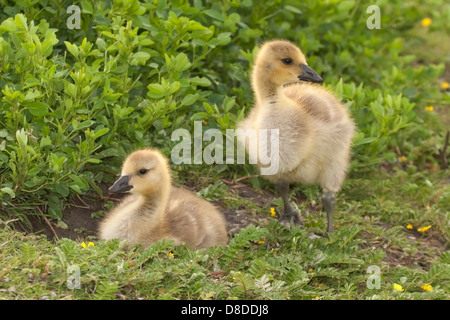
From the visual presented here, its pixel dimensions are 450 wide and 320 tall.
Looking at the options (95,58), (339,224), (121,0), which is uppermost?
(121,0)

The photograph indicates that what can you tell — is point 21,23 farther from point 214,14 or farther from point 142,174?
point 214,14

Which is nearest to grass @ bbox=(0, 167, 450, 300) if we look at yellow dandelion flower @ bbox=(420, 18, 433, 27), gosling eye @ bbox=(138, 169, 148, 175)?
gosling eye @ bbox=(138, 169, 148, 175)

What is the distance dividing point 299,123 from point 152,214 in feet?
3.54

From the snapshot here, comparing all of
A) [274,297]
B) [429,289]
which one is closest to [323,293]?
[274,297]

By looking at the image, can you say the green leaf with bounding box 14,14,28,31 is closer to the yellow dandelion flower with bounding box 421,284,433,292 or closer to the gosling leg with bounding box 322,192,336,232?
the gosling leg with bounding box 322,192,336,232

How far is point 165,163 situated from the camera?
492 centimetres

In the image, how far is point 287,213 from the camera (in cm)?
552

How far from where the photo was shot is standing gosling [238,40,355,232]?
199 inches

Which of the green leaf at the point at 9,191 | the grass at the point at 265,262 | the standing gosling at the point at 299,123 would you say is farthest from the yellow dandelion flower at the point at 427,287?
the green leaf at the point at 9,191

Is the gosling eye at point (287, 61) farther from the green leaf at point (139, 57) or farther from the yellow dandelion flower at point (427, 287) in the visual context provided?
the yellow dandelion flower at point (427, 287)

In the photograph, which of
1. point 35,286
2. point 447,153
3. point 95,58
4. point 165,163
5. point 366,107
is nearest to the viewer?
point 35,286

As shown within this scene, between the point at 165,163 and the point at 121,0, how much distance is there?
4.34 ft

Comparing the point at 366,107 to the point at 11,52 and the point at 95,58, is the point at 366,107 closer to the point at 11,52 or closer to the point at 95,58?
the point at 95,58

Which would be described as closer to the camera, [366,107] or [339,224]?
[339,224]
